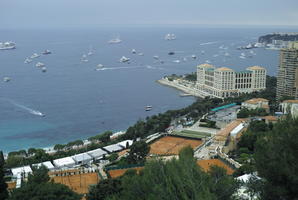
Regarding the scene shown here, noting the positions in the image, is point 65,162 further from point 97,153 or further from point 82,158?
point 97,153

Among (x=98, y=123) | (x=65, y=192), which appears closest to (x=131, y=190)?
(x=65, y=192)

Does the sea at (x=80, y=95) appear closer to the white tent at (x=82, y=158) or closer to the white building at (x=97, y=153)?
the white building at (x=97, y=153)

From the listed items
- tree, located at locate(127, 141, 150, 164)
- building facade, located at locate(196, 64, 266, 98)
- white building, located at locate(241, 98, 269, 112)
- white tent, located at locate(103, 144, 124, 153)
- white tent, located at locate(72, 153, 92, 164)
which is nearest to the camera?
tree, located at locate(127, 141, 150, 164)

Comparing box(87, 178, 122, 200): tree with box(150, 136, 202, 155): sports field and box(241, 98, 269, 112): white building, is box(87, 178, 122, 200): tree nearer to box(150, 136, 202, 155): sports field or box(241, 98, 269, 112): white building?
box(150, 136, 202, 155): sports field

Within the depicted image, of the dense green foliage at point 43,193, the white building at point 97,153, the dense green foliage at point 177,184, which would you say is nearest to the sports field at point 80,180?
the white building at point 97,153

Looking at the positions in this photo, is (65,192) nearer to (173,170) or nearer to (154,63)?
(173,170)

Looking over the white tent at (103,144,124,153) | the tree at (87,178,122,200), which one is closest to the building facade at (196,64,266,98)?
the white tent at (103,144,124,153)

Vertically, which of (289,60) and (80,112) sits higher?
(289,60)
